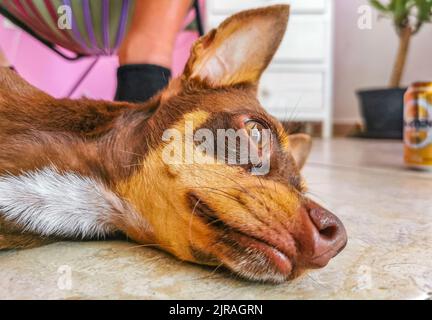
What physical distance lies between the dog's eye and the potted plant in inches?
133

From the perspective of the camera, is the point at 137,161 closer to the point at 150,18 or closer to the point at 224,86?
the point at 224,86

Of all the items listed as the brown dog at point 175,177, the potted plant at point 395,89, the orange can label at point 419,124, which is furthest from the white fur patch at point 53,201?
the potted plant at point 395,89

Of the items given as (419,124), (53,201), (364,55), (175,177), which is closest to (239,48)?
(175,177)

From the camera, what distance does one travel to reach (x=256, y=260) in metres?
0.72

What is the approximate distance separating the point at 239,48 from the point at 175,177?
41 centimetres

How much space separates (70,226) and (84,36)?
641 mm

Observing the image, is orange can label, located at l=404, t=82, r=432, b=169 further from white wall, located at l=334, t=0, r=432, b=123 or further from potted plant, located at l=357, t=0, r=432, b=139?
white wall, located at l=334, t=0, r=432, b=123

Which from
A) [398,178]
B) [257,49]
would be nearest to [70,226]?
[257,49]

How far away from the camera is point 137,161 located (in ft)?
2.82

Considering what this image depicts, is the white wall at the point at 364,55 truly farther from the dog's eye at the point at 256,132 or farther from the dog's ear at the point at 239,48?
the dog's eye at the point at 256,132

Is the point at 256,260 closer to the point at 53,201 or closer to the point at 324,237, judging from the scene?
the point at 324,237

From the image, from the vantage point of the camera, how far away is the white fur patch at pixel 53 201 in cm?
85

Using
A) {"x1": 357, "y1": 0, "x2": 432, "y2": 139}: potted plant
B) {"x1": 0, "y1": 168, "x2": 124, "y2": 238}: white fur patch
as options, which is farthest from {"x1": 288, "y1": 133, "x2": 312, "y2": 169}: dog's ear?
{"x1": 357, "y1": 0, "x2": 432, "y2": 139}: potted plant

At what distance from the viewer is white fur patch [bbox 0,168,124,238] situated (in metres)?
0.85
